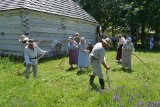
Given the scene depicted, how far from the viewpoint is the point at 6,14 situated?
17.3m

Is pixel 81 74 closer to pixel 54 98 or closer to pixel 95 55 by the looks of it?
pixel 95 55

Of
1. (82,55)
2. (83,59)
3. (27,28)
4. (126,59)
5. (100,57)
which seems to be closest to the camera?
(100,57)

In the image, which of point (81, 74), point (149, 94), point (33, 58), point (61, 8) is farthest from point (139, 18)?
point (149, 94)

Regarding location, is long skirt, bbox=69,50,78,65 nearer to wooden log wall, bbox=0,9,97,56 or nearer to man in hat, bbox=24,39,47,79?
wooden log wall, bbox=0,9,97,56

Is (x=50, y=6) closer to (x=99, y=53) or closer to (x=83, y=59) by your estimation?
(x=83, y=59)

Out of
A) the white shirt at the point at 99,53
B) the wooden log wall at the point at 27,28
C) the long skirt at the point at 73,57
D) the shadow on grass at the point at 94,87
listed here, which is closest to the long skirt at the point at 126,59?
the long skirt at the point at 73,57

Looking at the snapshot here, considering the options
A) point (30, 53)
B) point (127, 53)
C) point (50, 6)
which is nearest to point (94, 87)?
point (30, 53)

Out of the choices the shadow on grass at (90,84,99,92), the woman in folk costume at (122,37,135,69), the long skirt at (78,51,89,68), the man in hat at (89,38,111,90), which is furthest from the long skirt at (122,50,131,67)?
the man in hat at (89,38,111,90)

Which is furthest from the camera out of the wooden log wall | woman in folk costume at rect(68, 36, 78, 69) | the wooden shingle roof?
the wooden shingle roof

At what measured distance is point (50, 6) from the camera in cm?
1945

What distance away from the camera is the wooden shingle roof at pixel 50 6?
669 inches

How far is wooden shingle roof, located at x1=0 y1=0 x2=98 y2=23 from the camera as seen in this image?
17.0 metres

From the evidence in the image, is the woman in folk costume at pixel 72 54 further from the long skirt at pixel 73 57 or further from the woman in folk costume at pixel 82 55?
the woman in folk costume at pixel 82 55

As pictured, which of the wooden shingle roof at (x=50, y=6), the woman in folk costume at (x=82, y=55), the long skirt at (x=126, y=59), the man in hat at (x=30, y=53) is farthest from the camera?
the wooden shingle roof at (x=50, y=6)
